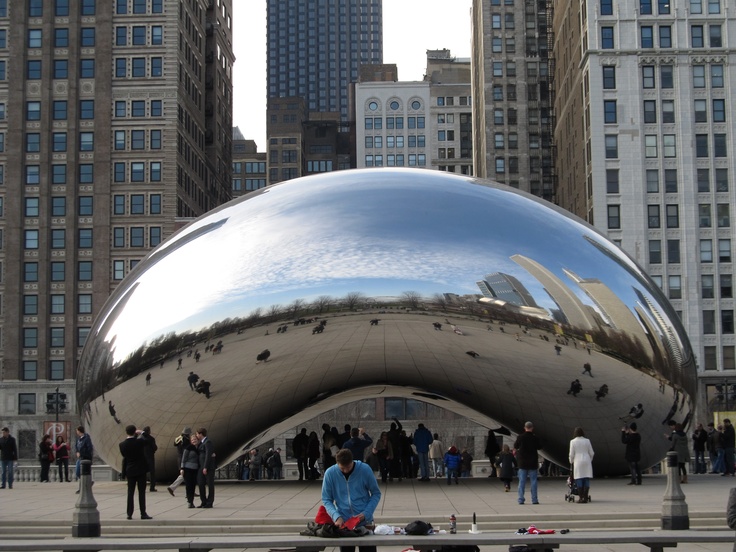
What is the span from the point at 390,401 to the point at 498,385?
43782 mm

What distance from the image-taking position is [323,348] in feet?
64.8

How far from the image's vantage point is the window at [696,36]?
7400 centimetres

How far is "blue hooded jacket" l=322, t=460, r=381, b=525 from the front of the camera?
431 inches

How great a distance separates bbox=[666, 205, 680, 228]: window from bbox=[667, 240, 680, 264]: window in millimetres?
1147

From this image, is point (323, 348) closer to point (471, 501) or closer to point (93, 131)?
point (471, 501)

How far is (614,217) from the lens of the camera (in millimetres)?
72312

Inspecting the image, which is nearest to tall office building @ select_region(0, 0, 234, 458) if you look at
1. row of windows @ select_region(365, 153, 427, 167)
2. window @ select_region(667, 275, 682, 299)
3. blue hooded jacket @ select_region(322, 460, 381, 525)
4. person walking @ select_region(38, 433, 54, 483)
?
window @ select_region(667, 275, 682, 299)

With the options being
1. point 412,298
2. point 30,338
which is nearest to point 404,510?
point 412,298

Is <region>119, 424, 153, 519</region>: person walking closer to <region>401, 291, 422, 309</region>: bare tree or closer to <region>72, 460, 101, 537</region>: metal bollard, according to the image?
<region>72, 460, 101, 537</region>: metal bollard

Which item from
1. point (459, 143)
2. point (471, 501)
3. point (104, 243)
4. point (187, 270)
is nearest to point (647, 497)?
point (471, 501)

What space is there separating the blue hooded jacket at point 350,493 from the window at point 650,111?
217 ft

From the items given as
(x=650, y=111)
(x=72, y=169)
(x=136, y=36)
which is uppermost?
(x=136, y=36)

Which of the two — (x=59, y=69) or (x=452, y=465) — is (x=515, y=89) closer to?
(x=59, y=69)

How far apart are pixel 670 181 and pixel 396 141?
275 ft
